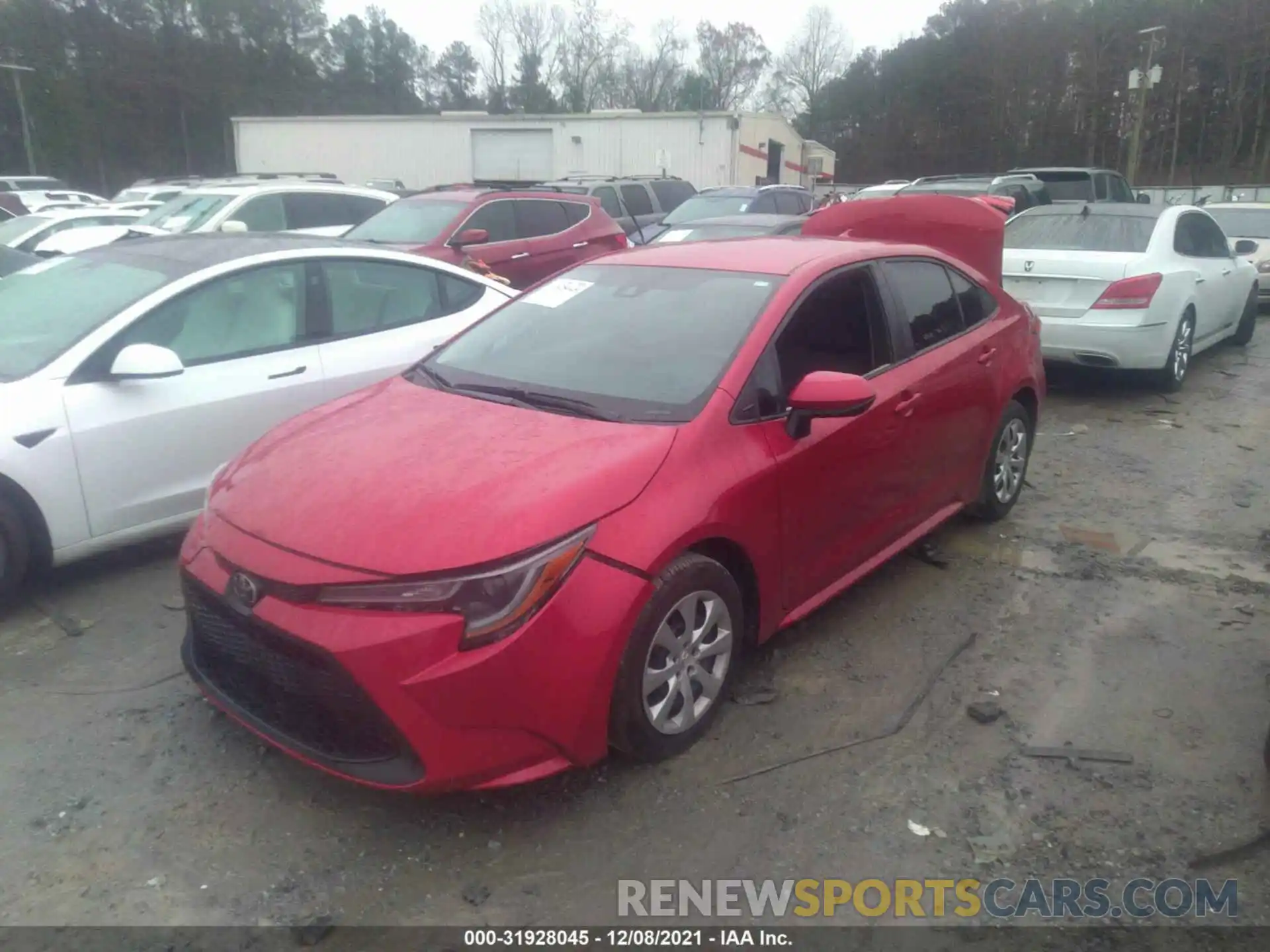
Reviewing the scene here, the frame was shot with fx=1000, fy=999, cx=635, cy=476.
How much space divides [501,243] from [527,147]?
22.1 m

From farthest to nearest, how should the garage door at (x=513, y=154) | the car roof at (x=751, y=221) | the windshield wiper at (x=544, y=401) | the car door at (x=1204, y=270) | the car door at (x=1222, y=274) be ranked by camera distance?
the garage door at (x=513, y=154)
the car roof at (x=751, y=221)
the car door at (x=1222, y=274)
the car door at (x=1204, y=270)
the windshield wiper at (x=544, y=401)

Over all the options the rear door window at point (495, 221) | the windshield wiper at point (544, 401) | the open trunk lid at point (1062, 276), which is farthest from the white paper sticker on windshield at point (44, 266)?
the open trunk lid at point (1062, 276)

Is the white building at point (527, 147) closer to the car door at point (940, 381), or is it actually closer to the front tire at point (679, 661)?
the car door at point (940, 381)

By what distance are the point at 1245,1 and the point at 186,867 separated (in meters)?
57.9

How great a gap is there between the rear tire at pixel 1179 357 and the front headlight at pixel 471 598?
7.26 meters

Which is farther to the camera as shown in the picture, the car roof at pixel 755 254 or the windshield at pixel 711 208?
the windshield at pixel 711 208

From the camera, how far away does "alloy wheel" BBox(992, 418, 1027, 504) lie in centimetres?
535

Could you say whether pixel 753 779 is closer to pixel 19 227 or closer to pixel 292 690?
pixel 292 690

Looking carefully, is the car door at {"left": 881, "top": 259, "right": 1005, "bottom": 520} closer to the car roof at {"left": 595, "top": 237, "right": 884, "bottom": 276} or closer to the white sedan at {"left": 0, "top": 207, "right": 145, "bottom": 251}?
the car roof at {"left": 595, "top": 237, "right": 884, "bottom": 276}

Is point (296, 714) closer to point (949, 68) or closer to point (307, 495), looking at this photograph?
point (307, 495)

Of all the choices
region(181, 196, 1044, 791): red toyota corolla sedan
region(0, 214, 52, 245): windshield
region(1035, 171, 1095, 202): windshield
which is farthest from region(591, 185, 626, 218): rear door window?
region(181, 196, 1044, 791): red toyota corolla sedan

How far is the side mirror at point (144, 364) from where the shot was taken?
4.34 meters

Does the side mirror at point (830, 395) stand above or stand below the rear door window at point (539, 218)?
below

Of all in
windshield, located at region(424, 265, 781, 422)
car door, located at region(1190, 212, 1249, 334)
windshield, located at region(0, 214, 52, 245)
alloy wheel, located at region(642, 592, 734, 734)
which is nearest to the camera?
alloy wheel, located at region(642, 592, 734, 734)
